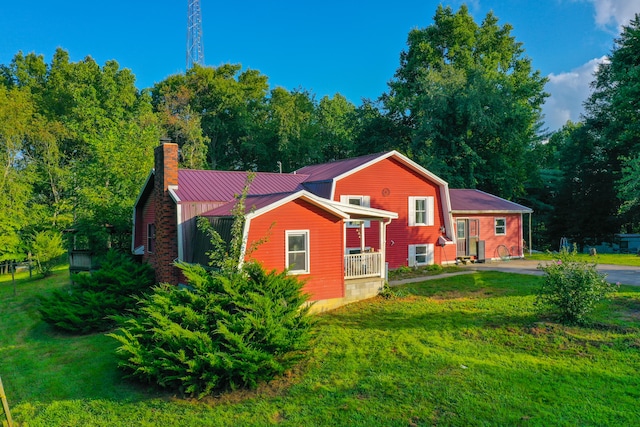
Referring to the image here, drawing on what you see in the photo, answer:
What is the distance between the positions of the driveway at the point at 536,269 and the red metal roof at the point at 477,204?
8.76 ft

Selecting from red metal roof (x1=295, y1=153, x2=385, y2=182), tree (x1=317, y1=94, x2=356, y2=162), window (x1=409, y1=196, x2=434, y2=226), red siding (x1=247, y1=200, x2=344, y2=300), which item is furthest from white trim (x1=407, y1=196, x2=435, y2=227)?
tree (x1=317, y1=94, x2=356, y2=162)

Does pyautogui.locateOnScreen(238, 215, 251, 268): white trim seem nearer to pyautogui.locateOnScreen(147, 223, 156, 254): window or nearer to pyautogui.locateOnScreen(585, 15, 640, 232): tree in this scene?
pyautogui.locateOnScreen(147, 223, 156, 254): window

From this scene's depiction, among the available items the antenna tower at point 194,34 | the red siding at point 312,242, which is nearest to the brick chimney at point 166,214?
the red siding at point 312,242

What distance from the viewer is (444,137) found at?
30125 millimetres

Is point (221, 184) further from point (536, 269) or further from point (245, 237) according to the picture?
point (536, 269)

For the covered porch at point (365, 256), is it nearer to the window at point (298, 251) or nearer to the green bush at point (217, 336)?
the window at point (298, 251)

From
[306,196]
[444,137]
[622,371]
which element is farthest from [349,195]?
[444,137]

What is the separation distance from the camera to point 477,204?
72.3 feet

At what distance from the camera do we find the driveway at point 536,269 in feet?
49.4

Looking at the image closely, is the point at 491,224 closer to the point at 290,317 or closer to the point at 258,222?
the point at 258,222

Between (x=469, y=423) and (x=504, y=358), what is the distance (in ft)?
8.14

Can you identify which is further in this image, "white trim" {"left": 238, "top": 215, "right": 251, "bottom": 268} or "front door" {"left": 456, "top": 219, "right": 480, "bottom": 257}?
"front door" {"left": 456, "top": 219, "right": 480, "bottom": 257}

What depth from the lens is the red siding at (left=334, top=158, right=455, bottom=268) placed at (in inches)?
710

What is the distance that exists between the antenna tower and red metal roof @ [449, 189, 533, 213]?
3048cm
